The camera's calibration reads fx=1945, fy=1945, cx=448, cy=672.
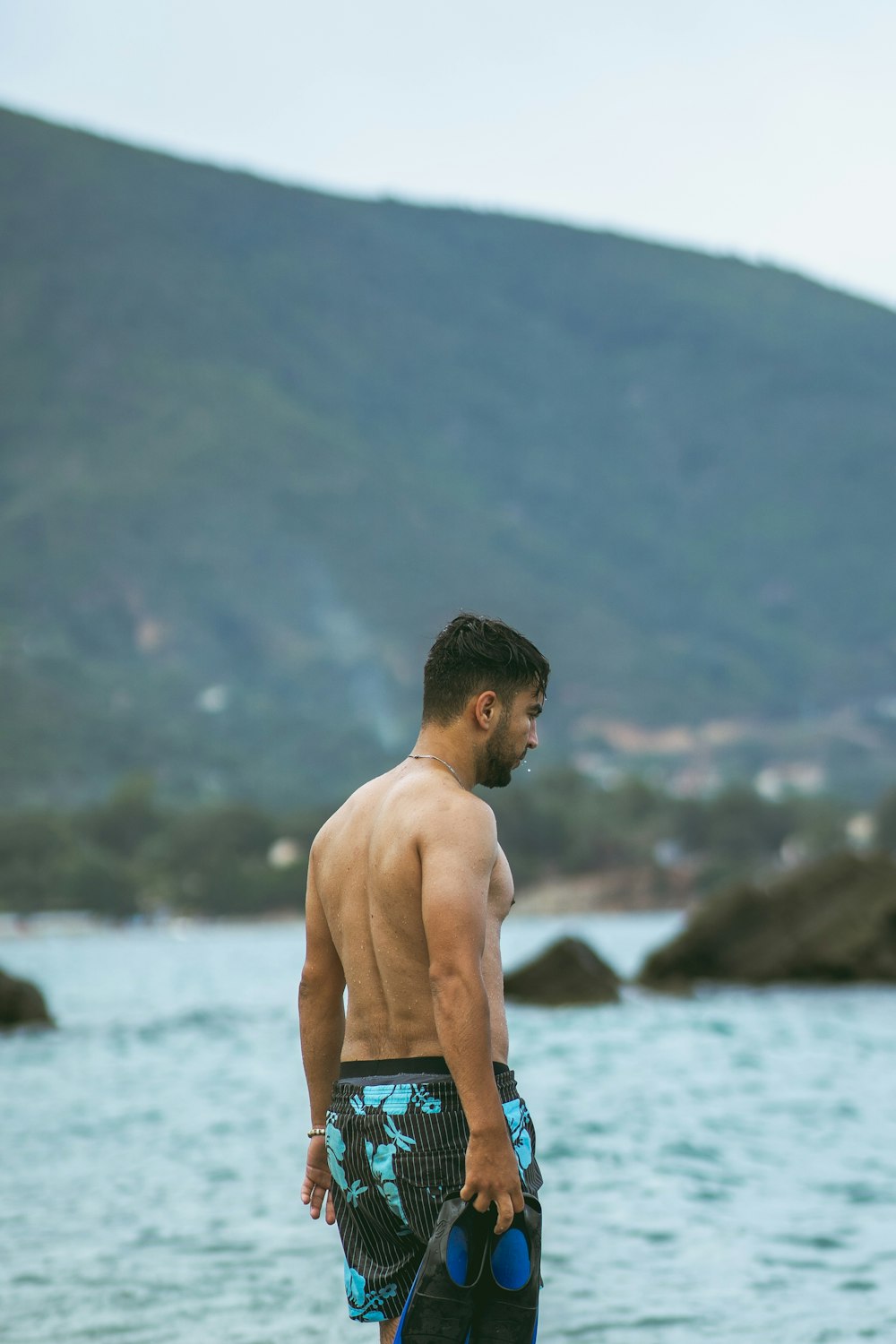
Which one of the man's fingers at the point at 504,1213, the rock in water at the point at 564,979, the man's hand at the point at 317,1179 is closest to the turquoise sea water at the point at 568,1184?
the rock in water at the point at 564,979

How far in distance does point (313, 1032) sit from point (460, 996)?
783 mm

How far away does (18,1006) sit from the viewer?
36.5 metres

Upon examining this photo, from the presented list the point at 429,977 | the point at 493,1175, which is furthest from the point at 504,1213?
the point at 429,977

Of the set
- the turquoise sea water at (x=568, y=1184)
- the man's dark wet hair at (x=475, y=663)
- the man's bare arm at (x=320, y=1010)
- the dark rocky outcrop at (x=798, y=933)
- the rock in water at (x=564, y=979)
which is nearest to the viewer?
the man's dark wet hair at (x=475, y=663)

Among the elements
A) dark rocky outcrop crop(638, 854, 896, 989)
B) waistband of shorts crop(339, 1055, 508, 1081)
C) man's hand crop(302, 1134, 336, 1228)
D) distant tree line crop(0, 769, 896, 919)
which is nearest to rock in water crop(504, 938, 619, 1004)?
dark rocky outcrop crop(638, 854, 896, 989)

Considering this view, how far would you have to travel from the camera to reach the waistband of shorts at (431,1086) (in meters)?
4.95

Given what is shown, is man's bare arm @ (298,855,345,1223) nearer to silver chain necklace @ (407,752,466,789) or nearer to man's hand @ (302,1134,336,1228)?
man's hand @ (302,1134,336,1228)

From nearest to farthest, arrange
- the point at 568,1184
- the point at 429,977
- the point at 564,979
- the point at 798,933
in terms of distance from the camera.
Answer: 1. the point at 429,977
2. the point at 568,1184
3. the point at 564,979
4. the point at 798,933

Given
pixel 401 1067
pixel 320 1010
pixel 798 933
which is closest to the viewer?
pixel 401 1067

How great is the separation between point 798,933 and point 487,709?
118ft

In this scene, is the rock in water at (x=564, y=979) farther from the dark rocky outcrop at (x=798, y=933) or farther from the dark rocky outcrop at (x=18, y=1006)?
the dark rocky outcrop at (x=18, y=1006)

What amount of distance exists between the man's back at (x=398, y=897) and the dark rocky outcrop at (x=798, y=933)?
3330cm

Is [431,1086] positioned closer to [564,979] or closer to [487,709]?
[487,709]

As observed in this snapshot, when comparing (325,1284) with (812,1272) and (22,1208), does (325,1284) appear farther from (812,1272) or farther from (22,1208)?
(22,1208)
